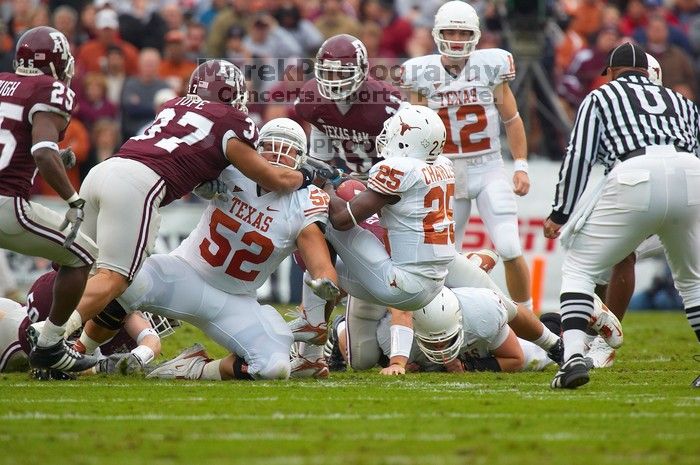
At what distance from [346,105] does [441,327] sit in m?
1.91

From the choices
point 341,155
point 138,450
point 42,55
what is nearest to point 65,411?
point 138,450

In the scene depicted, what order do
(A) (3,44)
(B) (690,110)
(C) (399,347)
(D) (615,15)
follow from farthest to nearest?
(D) (615,15) < (A) (3,44) < (C) (399,347) < (B) (690,110)

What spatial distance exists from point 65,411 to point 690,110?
3.35 m

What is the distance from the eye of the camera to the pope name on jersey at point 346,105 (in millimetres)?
7875

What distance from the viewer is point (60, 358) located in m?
6.46

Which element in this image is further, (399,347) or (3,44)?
(3,44)

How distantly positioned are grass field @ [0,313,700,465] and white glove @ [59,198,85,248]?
761 millimetres

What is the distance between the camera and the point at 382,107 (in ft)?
26.5

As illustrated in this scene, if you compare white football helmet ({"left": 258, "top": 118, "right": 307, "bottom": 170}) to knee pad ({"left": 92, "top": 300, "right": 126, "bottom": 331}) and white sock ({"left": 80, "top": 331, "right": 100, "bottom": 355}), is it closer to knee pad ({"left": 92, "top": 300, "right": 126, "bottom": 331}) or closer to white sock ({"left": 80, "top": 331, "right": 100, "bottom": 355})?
knee pad ({"left": 92, "top": 300, "right": 126, "bottom": 331})

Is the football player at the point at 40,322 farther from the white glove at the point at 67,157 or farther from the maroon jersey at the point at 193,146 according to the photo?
the maroon jersey at the point at 193,146

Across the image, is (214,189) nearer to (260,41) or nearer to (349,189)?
(349,189)

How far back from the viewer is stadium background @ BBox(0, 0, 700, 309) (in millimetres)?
12094

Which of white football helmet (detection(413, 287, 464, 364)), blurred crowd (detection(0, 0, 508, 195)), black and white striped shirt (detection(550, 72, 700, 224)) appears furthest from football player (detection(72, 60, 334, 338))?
blurred crowd (detection(0, 0, 508, 195))

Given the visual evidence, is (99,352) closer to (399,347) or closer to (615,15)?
(399,347)
